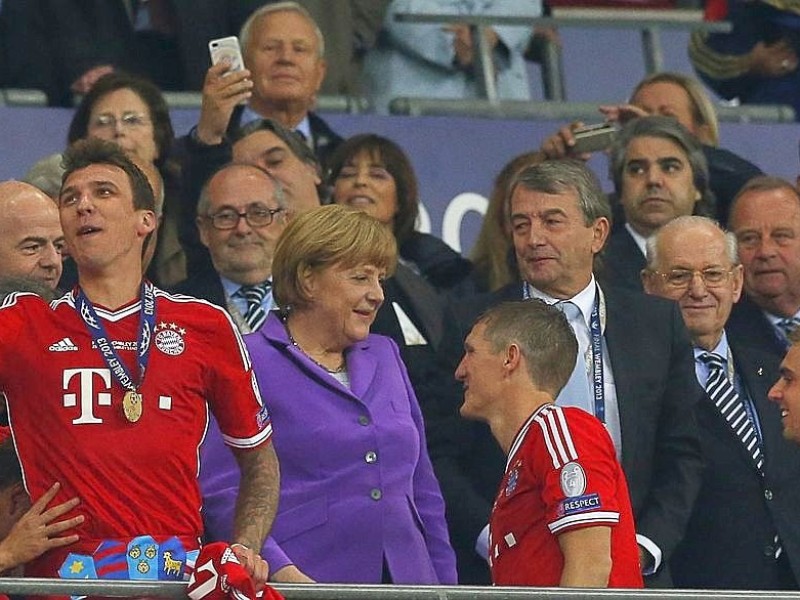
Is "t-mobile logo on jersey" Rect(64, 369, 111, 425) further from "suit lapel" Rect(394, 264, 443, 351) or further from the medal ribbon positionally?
"suit lapel" Rect(394, 264, 443, 351)

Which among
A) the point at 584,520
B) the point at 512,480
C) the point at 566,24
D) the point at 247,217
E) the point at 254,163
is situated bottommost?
the point at 584,520

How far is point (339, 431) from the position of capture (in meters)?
6.89

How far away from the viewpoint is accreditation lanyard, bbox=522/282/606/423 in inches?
303

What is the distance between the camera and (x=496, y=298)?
8.00 metres

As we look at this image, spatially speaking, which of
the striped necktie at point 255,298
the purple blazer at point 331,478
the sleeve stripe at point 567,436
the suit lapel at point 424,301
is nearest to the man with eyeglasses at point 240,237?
the striped necktie at point 255,298

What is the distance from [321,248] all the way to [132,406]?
1.08m

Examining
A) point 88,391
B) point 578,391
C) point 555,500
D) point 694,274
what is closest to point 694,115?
point 694,274

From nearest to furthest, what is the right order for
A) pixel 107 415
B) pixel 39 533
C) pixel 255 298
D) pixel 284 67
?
pixel 39 533, pixel 107 415, pixel 255 298, pixel 284 67

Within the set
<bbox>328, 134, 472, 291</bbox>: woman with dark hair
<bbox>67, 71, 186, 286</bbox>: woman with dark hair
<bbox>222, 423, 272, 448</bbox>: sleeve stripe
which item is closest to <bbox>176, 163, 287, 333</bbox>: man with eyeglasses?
<bbox>67, 71, 186, 286</bbox>: woman with dark hair

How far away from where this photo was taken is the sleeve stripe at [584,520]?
6.32 m

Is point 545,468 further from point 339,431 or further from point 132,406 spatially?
point 132,406

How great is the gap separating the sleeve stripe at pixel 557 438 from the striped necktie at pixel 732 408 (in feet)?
5.90

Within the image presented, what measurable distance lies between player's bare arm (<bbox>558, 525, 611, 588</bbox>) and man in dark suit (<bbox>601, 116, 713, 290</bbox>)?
115 inches

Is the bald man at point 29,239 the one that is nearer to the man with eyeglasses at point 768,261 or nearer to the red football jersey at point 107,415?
the red football jersey at point 107,415
